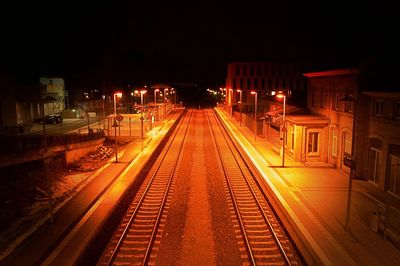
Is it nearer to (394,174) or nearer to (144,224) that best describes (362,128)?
(394,174)

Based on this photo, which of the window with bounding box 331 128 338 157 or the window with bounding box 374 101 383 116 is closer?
the window with bounding box 374 101 383 116

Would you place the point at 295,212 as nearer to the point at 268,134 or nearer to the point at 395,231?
the point at 395,231

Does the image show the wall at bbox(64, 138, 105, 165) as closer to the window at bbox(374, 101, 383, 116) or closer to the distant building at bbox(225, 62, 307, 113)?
the window at bbox(374, 101, 383, 116)

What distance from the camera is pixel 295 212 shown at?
13.5m

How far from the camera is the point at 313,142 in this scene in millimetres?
22109

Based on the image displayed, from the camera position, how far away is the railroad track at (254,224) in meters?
10.9

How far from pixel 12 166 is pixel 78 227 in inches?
403

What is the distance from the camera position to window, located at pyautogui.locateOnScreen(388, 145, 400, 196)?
601 inches

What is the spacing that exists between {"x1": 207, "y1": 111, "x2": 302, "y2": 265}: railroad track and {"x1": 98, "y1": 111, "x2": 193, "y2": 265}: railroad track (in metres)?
2.64

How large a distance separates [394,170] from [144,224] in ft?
32.9

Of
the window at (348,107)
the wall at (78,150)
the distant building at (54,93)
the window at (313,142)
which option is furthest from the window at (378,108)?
the distant building at (54,93)

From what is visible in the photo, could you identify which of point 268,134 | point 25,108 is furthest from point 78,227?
point 25,108

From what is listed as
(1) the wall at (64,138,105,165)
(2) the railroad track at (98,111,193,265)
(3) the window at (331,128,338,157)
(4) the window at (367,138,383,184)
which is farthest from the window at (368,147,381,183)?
(1) the wall at (64,138,105,165)

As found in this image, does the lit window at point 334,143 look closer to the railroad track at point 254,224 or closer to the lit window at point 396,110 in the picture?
the railroad track at point 254,224
